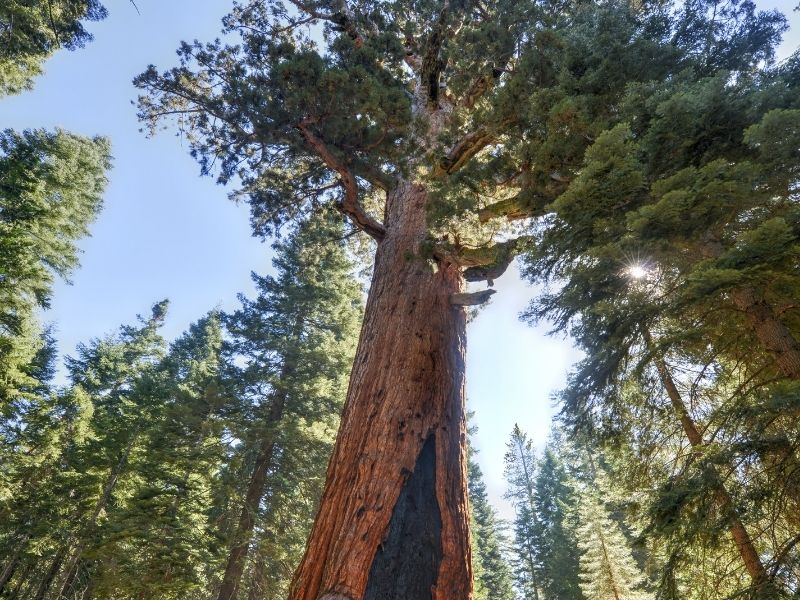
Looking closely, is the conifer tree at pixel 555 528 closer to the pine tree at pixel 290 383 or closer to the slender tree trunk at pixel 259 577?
the pine tree at pixel 290 383

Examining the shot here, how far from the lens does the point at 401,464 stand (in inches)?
119

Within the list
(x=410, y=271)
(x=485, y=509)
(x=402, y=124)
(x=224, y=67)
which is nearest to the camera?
(x=410, y=271)

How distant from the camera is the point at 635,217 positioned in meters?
2.78

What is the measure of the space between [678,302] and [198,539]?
9.83m

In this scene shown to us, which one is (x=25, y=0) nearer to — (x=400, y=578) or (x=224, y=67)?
(x=224, y=67)

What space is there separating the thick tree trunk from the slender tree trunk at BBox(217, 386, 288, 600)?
7370mm

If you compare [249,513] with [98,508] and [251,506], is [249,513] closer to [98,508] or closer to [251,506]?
[251,506]

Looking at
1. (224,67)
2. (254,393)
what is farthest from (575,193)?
(254,393)

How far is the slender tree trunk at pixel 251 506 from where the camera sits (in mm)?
9023

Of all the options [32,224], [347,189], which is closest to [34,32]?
[32,224]

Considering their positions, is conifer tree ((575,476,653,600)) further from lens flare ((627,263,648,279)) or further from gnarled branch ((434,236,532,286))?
lens flare ((627,263,648,279))

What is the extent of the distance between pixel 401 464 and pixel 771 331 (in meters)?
2.96

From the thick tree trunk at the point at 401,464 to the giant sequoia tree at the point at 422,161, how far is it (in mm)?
13

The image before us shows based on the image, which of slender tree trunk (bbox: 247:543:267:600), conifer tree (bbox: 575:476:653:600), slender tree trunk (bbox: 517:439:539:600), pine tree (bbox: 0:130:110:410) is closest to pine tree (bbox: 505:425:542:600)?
slender tree trunk (bbox: 517:439:539:600)
